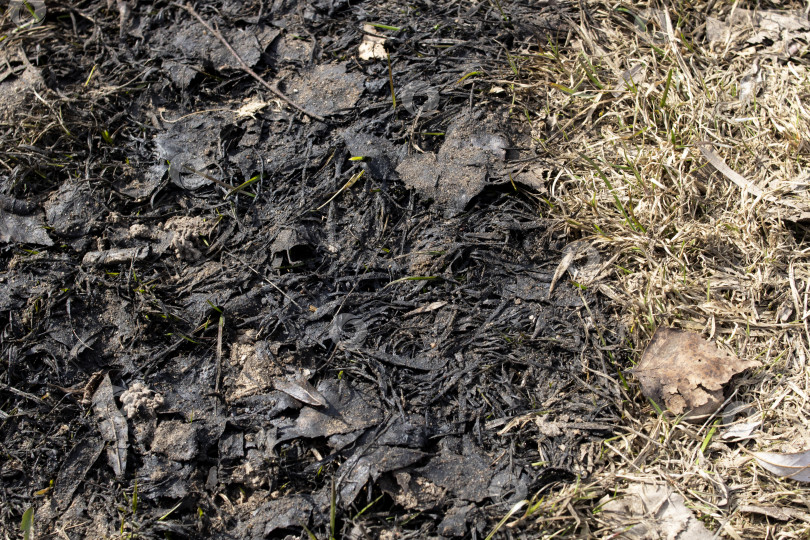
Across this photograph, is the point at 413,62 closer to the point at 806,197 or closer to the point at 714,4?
the point at 714,4

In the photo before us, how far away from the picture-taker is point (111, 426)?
2002 millimetres

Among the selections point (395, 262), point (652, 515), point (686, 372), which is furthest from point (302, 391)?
point (686, 372)

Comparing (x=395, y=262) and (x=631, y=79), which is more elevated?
(x=631, y=79)

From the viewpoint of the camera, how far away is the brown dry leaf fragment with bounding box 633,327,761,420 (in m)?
1.95

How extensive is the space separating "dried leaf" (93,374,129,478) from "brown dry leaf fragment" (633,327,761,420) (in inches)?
72.7

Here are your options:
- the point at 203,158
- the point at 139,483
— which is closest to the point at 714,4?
the point at 203,158

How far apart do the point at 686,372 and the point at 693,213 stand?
72 cm

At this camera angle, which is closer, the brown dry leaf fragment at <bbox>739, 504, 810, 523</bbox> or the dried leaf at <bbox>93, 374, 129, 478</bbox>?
the brown dry leaf fragment at <bbox>739, 504, 810, 523</bbox>

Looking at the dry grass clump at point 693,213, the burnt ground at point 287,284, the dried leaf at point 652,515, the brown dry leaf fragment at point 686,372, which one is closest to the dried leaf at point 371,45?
the burnt ground at point 287,284

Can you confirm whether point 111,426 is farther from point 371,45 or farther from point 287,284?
point 371,45

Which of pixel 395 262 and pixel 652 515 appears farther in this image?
pixel 395 262

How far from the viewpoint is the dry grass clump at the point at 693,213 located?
188 cm

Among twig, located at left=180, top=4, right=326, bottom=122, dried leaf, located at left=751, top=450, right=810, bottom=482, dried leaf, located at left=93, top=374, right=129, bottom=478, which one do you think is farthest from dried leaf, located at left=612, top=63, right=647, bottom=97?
dried leaf, located at left=93, top=374, right=129, bottom=478

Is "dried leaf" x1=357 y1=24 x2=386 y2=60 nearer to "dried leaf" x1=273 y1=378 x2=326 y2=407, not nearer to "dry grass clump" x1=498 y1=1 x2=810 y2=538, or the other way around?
"dry grass clump" x1=498 y1=1 x2=810 y2=538
